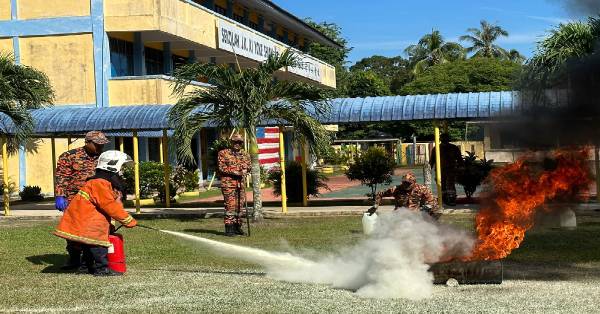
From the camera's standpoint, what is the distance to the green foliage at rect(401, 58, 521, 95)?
58.6 metres

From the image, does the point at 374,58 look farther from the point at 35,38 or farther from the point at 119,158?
the point at 119,158

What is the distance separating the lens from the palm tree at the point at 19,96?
19484 millimetres

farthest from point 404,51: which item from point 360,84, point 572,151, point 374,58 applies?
point 572,151

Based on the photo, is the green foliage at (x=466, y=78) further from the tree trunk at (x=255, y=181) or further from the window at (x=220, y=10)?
the tree trunk at (x=255, y=181)

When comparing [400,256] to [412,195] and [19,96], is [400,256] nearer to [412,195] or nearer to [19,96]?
[412,195]

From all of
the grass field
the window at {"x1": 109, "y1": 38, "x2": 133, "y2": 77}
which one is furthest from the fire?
the window at {"x1": 109, "y1": 38, "x2": 133, "y2": 77}

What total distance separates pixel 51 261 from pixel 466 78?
5113 cm

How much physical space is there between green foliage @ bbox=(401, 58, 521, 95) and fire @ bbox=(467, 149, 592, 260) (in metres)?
50.1

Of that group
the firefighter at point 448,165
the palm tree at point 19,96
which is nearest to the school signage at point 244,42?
the palm tree at point 19,96

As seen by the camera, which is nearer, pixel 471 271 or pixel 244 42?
pixel 471 271

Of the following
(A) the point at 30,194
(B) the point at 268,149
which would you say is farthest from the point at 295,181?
(B) the point at 268,149

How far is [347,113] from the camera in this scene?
62.4 ft

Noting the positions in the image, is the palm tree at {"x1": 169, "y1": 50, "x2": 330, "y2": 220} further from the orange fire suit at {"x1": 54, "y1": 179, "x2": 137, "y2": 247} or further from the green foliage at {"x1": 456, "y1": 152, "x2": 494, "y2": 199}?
the orange fire suit at {"x1": 54, "y1": 179, "x2": 137, "y2": 247}

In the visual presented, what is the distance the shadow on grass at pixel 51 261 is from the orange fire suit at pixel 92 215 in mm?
1242
